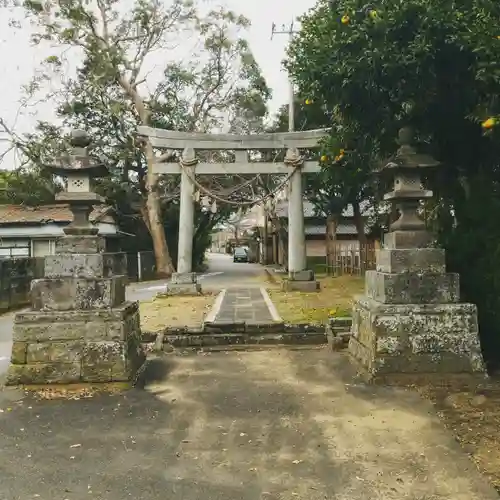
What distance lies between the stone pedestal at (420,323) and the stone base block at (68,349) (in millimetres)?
2979

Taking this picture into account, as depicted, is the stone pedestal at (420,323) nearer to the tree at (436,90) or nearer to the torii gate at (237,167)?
the tree at (436,90)

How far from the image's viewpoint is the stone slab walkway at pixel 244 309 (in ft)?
32.8

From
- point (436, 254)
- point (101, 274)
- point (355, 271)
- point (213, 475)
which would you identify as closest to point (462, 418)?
point (436, 254)

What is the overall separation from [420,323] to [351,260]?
1988 centimetres

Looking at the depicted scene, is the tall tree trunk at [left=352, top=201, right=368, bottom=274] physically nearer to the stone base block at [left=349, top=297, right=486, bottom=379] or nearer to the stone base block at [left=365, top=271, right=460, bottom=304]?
the stone base block at [left=365, top=271, right=460, bottom=304]

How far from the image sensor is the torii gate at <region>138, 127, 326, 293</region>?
671 inches

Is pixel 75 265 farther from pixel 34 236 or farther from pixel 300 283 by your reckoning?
pixel 34 236

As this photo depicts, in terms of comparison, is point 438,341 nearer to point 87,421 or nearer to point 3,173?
point 87,421

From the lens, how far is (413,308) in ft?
19.5

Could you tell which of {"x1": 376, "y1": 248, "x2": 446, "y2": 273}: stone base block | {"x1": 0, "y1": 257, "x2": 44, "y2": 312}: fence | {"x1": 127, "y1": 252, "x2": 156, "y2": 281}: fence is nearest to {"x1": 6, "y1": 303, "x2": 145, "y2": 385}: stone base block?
{"x1": 376, "y1": 248, "x2": 446, "y2": 273}: stone base block

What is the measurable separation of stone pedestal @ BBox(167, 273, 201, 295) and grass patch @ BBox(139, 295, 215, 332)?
1.52 feet

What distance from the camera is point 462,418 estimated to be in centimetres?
480

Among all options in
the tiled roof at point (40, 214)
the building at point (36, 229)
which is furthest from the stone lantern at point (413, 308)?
the building at point (36, 229)

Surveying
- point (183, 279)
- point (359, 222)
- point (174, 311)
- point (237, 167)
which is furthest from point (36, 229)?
point (359, 222)
